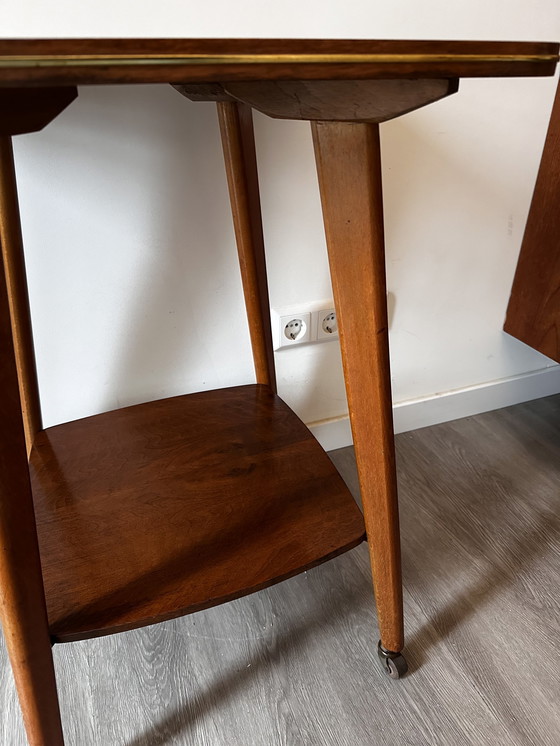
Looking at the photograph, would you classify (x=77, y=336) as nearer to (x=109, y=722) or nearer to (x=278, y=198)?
(x=278, y=198)

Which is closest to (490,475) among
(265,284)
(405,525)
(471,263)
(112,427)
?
(405,525)

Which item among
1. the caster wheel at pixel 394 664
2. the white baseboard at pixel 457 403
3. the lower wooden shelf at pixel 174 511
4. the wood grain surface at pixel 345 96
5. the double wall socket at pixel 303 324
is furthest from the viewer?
the white baseboard at pixel 457 403

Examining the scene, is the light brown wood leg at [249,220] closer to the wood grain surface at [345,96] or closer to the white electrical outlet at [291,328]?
the white electrical outlet at [291,328]

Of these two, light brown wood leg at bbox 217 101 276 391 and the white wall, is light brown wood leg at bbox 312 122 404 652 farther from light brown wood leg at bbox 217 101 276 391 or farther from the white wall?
the white wall

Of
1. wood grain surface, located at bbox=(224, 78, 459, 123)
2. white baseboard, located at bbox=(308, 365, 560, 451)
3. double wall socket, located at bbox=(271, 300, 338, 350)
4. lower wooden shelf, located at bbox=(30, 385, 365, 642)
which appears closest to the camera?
wood grain surface, located at bbox=(224, 78, 459, 123)

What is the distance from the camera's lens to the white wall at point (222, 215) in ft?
2.74

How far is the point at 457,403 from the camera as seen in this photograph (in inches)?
51.6

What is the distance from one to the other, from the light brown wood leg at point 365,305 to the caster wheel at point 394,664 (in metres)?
0.10

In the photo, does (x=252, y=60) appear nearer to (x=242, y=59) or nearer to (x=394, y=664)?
(x=242, y=59)

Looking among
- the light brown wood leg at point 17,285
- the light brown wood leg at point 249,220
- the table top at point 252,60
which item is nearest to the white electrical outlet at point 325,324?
the light brown wood leg at point 249,220

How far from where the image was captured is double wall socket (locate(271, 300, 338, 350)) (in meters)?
1.06

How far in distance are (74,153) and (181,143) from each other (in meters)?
0.15

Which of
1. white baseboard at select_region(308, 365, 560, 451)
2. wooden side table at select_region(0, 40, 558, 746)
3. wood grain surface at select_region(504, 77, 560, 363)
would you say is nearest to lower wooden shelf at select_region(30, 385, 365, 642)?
wooden side table at select_region(0, 40, 558, 746)

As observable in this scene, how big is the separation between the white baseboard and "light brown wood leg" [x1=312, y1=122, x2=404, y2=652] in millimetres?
484
